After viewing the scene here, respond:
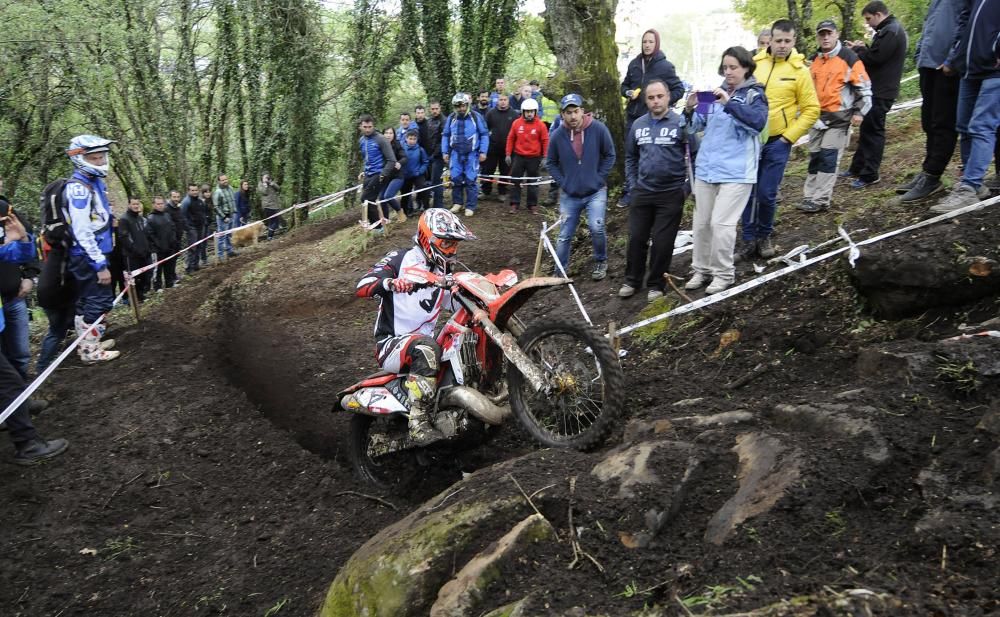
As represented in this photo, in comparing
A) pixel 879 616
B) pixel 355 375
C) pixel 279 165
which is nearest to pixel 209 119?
pixel 279 165

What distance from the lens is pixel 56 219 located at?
798cm

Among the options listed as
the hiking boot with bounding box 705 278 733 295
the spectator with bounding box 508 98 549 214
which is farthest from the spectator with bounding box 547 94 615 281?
the spectator with bounding box 508 98 549 214

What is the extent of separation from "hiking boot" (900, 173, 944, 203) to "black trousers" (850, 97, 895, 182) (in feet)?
6.65

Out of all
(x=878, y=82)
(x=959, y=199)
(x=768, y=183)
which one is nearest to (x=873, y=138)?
(x=878, y=82)

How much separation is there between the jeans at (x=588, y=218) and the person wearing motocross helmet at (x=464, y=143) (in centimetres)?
554

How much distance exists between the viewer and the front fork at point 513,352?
5.00m

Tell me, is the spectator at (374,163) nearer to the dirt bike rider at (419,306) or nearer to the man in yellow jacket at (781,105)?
the man in yellow jacket at (781,105)

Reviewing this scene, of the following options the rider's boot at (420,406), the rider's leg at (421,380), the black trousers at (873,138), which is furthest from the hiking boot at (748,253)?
the rider's boot at (420,406)

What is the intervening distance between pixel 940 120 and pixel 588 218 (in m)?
3.73

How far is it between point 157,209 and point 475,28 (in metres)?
10.2

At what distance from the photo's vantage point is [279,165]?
2344cm

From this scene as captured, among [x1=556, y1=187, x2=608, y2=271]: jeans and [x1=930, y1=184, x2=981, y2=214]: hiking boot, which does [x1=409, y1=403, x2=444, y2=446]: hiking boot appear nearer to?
[x1=556, y1=187, x2=608, y2=271]: jeans

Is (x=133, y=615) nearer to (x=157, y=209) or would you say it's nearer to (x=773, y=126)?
(x=773, y=126)

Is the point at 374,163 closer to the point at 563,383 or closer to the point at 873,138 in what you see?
the point at 873,138
